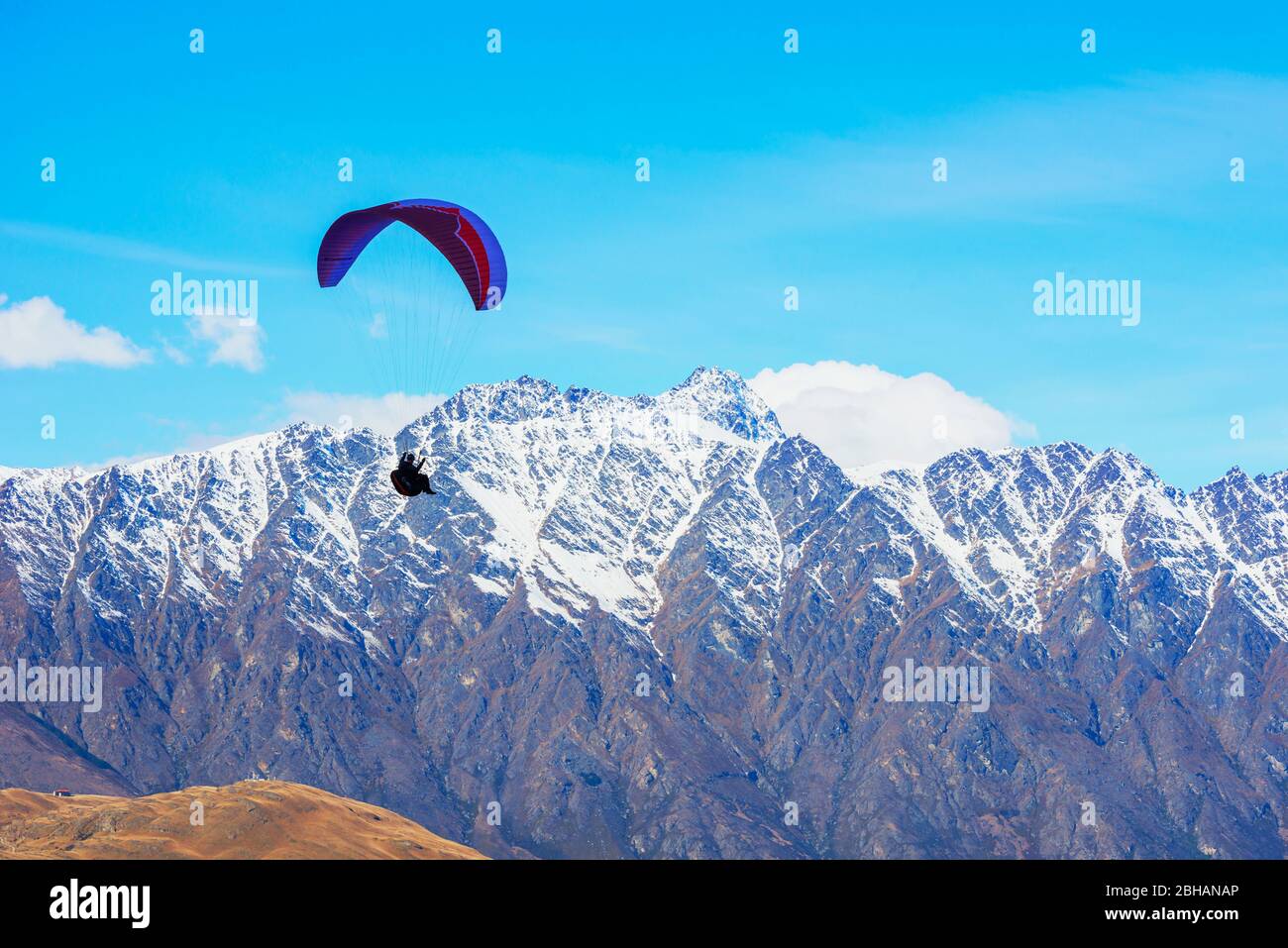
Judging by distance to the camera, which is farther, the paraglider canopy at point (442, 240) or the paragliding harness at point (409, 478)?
the paraglider canopy at point (442, 240)

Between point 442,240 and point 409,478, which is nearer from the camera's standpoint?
point 409,478

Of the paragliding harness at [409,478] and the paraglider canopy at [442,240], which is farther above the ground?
the paraglider canopy at [442,240]

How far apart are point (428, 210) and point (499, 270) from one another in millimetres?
6427

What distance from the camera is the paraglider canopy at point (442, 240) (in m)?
118

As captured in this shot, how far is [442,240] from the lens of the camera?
393ft

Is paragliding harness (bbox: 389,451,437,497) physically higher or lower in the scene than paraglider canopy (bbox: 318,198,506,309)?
lower

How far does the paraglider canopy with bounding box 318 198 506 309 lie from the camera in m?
118

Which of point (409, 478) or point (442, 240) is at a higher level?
point (442, 240)

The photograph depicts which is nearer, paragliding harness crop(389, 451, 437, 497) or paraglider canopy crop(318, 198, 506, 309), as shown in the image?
paragliding harness crop(389, 451, 437, 497)
